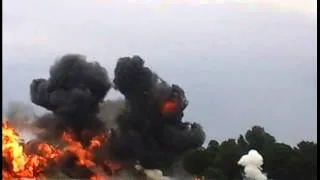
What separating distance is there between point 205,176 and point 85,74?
16214 millimetres

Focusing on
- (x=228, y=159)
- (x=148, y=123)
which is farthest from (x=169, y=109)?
(x=228, y=159)

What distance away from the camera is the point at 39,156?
5497 cm

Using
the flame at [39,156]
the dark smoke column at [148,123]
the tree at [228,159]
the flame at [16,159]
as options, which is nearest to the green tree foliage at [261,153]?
the tree at [228,159]

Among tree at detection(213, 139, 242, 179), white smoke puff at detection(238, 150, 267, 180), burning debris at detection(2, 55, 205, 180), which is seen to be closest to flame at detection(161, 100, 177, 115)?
burning debris at detection(2, 55, 205, 180)

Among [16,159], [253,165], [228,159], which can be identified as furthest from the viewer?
[228,159]

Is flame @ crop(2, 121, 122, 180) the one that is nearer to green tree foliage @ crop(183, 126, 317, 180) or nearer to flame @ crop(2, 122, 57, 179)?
flame @ crop(2, 122, 57, 179)

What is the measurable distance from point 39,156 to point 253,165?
20060 mm

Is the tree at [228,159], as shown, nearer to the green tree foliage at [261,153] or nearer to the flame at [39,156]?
the green tree foliage at [261,153]

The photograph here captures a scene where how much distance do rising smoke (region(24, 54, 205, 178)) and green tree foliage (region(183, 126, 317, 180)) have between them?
11.6ft

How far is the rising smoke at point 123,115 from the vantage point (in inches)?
2233

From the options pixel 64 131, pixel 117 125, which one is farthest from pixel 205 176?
pixel 64 131

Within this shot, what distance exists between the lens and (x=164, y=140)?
57594 millimetres

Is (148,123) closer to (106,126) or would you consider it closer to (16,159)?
(106,126)

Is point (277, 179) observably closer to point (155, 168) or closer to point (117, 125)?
point (155, 168)
